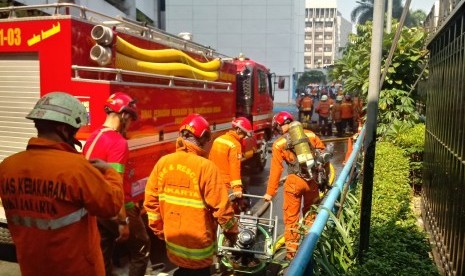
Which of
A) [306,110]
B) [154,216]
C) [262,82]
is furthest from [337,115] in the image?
[154,216]

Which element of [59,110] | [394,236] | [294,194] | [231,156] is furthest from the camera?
[231,156]

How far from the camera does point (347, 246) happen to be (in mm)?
3373

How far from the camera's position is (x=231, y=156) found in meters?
5.60

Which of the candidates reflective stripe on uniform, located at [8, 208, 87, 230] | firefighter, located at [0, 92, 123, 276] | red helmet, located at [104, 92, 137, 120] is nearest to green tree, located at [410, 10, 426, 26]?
red helmet, located at [104, 92, 137, 120]

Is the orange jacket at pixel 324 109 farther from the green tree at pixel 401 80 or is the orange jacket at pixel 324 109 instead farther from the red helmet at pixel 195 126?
the red helmet at pixel 195 126

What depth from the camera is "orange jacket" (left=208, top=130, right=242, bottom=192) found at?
5543 millimetres

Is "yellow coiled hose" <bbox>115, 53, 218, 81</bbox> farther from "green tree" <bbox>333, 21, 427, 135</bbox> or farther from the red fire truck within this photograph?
"green tree" <bbox>333, 21, 427, 135</bbox>

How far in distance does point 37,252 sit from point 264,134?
9426 mm

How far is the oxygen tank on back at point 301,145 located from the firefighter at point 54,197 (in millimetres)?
2907

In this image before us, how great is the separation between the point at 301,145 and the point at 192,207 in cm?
218

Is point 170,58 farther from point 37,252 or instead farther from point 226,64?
point 37,252

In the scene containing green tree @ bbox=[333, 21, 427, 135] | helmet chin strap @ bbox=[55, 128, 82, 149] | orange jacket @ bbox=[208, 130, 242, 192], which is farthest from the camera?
green tree @ bbox=[333, 21, 427, 135]

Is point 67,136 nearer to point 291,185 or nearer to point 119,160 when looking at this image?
point 119,160

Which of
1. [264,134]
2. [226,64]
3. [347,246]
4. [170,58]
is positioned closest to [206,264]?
[347,246]
